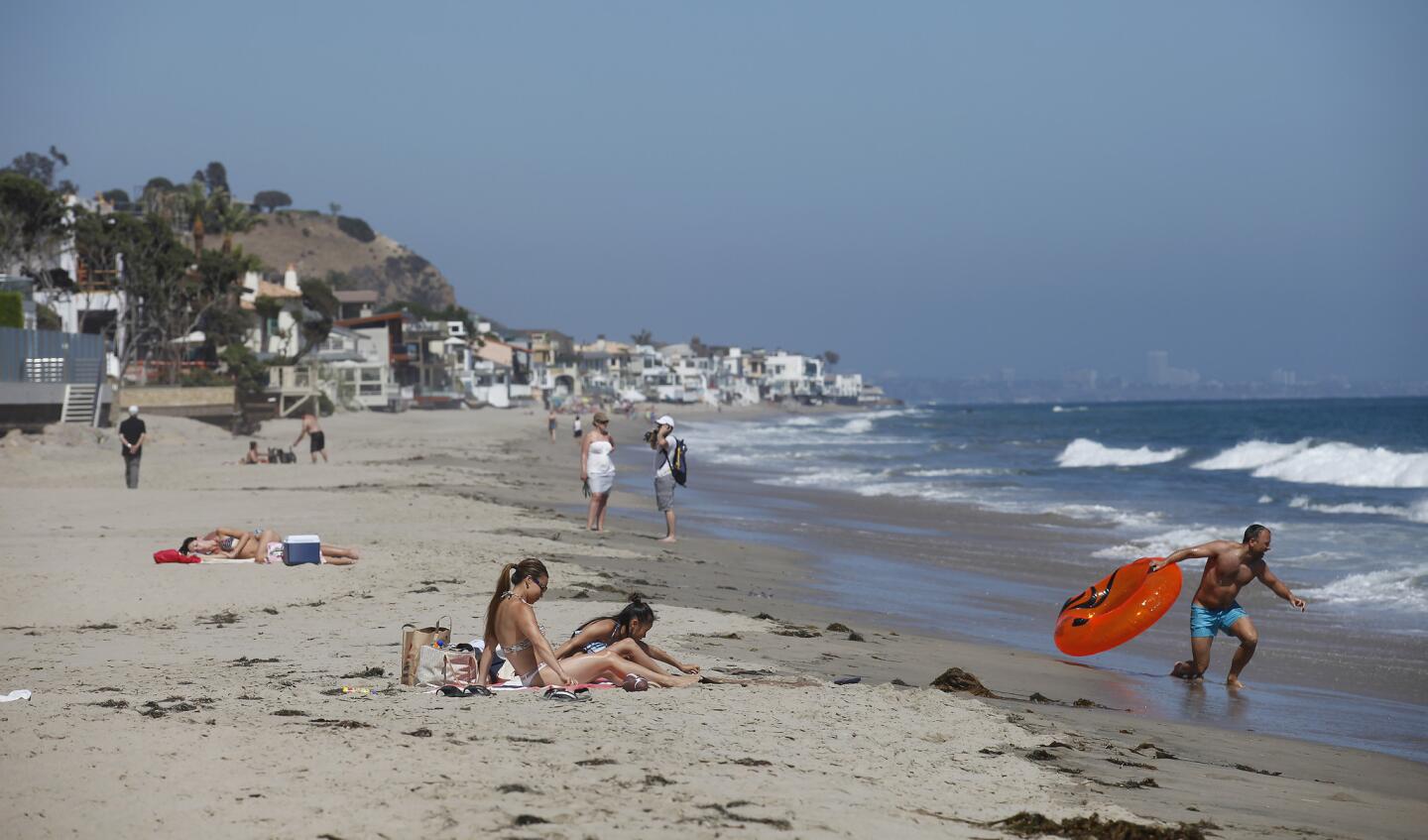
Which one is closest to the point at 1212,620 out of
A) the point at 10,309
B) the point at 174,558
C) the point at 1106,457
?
the point at 174,558

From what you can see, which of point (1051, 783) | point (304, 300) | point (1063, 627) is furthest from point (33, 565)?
point (304, 300)

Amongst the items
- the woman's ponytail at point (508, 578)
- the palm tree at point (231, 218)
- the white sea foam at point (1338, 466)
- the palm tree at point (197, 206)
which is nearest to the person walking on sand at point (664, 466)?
the woman's ponytail at point (508, 578)

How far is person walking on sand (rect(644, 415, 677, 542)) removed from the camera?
16312 mm

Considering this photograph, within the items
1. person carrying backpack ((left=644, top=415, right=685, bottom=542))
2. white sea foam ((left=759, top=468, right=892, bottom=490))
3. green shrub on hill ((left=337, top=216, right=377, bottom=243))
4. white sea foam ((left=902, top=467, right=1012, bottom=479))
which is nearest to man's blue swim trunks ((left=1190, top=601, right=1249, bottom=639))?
person carrying backpack ((left=644, top=415, right=685, bottom=542))

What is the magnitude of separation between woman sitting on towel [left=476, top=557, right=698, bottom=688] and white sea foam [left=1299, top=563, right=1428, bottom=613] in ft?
30.8

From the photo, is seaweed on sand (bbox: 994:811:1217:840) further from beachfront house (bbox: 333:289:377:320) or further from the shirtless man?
beachfront house (bbox: 333:289:377:320)

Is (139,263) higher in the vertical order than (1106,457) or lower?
higher

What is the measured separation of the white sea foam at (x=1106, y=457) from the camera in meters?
47.5

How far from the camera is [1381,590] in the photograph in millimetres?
14984

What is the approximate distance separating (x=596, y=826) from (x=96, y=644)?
5.40 meters

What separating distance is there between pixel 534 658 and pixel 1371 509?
23.8 metres

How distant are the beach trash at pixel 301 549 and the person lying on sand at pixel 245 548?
0.20ft

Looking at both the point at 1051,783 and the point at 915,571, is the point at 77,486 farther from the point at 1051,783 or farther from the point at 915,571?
the point at 1051,783

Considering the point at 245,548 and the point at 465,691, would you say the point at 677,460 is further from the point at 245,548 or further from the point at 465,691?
the point at 465,691
